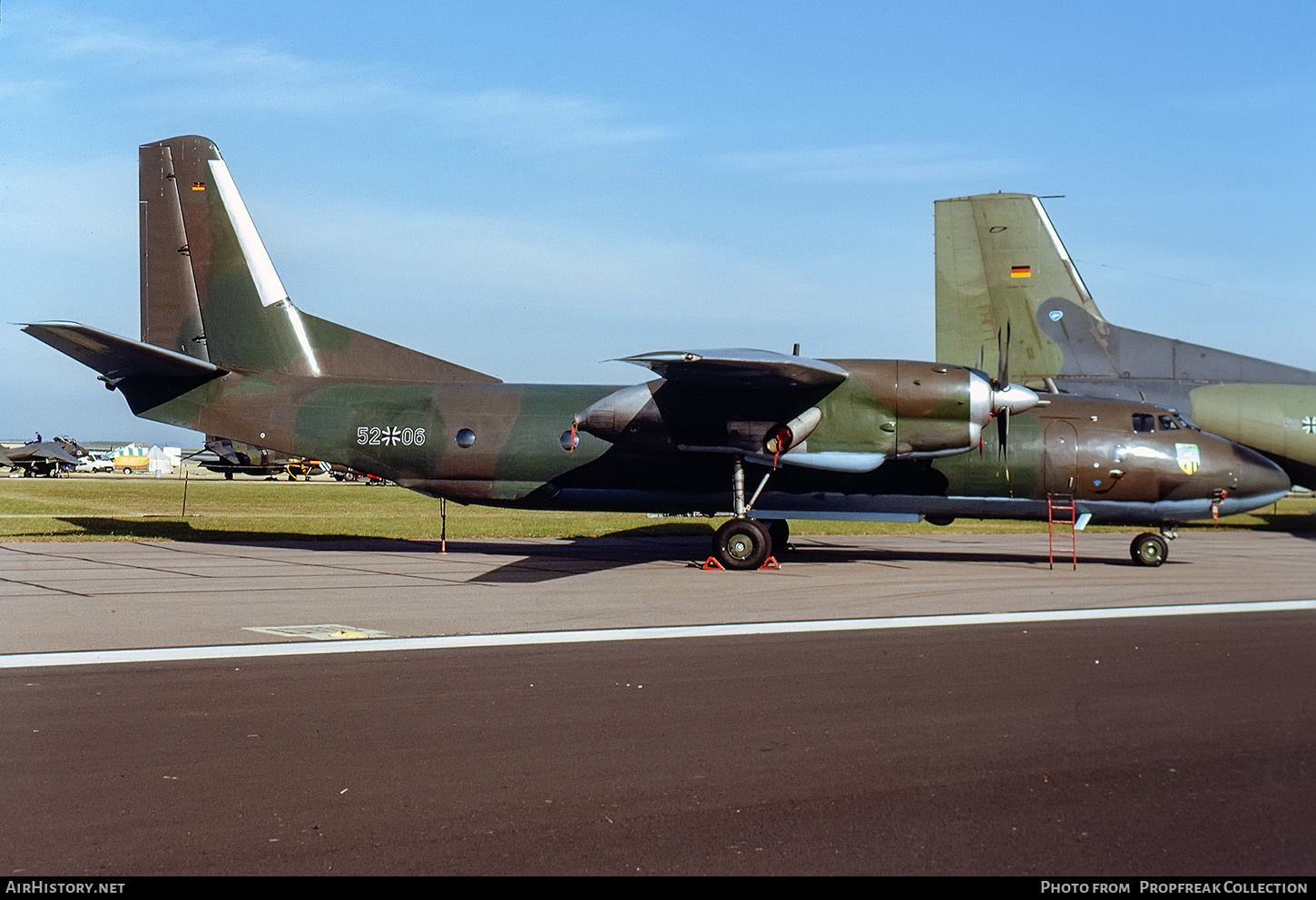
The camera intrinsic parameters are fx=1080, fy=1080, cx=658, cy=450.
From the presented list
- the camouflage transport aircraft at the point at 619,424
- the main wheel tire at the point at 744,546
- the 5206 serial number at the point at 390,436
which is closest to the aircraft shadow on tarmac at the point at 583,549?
the main wheel tire at the point at 744,546

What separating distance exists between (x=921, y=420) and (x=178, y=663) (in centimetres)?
1268

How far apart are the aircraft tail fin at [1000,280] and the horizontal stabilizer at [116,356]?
17842 mm

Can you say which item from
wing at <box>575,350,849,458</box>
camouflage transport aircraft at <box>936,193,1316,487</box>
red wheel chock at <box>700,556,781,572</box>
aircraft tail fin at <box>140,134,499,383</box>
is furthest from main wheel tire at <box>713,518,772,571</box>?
camouflage transport aircraft at <box>936,193,1316,487</box>

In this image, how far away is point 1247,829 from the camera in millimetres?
5008

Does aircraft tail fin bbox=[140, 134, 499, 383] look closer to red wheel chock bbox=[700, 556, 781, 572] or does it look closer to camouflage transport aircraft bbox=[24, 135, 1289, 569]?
camouflage transport aircraft bbox=[24, 135, 1289, 569]

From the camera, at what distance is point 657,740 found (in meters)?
6.59

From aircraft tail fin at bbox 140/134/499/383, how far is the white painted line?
11.8 m

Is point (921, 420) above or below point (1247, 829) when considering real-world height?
above

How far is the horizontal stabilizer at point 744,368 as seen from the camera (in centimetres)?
1627

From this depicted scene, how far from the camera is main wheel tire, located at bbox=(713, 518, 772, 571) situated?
59.8 feet

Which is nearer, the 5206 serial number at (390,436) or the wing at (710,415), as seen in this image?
the wing at (710,415)

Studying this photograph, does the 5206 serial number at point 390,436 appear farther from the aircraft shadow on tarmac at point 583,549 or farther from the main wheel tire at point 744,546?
the main wheel tire at point 744,546
